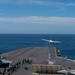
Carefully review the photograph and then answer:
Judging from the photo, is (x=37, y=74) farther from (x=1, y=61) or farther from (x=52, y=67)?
(x=1, y=61)

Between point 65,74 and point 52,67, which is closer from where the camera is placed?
point 65,74

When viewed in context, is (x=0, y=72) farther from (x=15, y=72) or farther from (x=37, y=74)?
(x=37, y=74)

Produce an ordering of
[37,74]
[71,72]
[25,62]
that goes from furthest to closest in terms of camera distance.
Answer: [25,62], [37,74], [71,72]

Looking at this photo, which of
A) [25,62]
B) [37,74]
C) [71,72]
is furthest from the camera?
[25,62]

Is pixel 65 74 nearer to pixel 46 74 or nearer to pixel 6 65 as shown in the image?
pixel 46 74

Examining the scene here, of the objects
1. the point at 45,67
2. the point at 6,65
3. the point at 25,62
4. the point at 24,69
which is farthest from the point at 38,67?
the point at 25,62

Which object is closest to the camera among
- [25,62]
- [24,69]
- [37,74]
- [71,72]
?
[71,72]

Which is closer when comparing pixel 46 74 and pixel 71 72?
pixel 71 72

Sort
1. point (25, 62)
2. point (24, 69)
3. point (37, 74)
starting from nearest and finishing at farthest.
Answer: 1. point (37, 74)
2. point (24, 69)
3. point (25, 62)

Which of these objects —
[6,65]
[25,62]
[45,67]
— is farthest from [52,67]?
[25,62]
